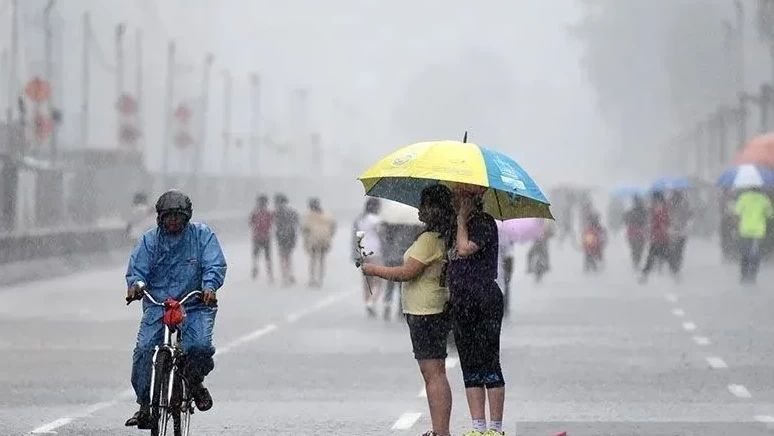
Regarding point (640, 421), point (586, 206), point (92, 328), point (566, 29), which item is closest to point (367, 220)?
point (92, 328)

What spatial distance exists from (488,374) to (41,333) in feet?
40.3

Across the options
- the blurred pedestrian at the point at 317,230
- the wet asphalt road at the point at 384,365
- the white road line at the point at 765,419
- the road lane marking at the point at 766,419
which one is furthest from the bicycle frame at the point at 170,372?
the blurred pedestrian at the point at 317,230

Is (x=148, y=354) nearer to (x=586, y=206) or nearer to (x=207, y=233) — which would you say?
(x=207, y=233)

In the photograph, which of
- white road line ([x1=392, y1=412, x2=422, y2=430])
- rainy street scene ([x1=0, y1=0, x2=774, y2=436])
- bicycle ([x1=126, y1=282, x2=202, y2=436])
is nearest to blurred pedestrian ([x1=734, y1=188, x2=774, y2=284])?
rainy street scene ([x1=0, y1=0, x2=774, y2=436])

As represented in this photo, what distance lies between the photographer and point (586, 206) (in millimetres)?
46406

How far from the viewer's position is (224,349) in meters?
20.0

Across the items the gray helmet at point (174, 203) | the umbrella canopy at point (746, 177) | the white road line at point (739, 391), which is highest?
the gray helmet at point (174, 203)

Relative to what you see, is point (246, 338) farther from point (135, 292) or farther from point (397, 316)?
point (135, 292)

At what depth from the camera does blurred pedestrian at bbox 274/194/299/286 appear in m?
34.5

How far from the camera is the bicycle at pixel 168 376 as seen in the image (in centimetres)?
1046

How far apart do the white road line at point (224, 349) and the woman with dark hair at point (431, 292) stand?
2.93m

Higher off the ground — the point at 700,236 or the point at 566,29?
the point at 566,29

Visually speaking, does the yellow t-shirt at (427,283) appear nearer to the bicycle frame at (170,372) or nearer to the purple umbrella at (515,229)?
the bicycle frame at (170,372)

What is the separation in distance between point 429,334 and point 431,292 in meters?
0.23
